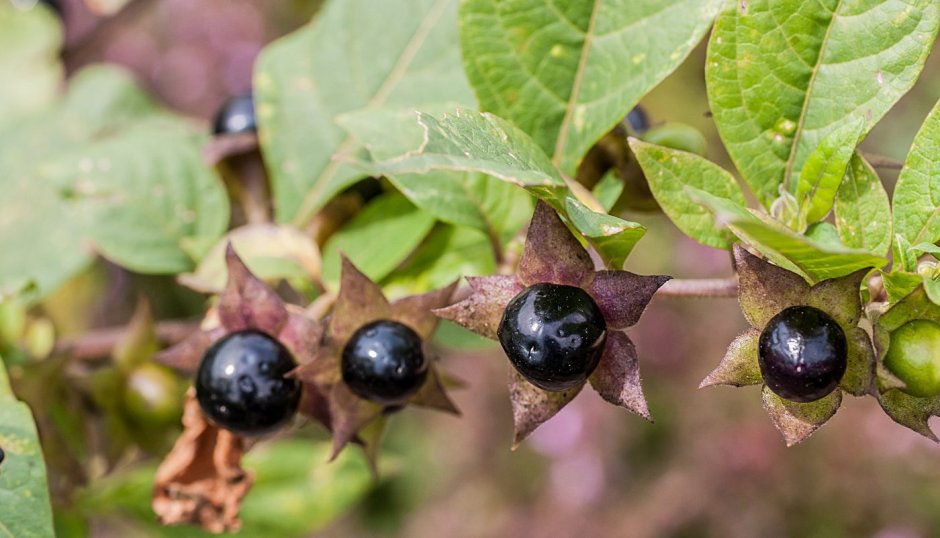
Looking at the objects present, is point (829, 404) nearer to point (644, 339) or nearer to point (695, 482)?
point (695, 482)

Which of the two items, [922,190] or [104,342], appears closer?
[922,190]

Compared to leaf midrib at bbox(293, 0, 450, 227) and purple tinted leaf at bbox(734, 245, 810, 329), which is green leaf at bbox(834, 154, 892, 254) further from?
leaf midrib at bbox(293, 0, 450, 227)

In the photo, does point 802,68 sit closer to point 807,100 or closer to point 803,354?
point 807,100

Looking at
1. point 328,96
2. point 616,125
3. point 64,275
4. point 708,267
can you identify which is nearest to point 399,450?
point 708,267

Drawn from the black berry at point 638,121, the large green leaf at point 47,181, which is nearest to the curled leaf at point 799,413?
the black berry at point 638,121

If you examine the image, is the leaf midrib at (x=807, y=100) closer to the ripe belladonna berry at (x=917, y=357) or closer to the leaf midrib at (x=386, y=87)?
the ripe belladonna berry at (x=917, y=357)

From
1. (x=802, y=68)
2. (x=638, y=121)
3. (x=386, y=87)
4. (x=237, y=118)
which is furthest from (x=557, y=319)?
(x=237, y=118)
